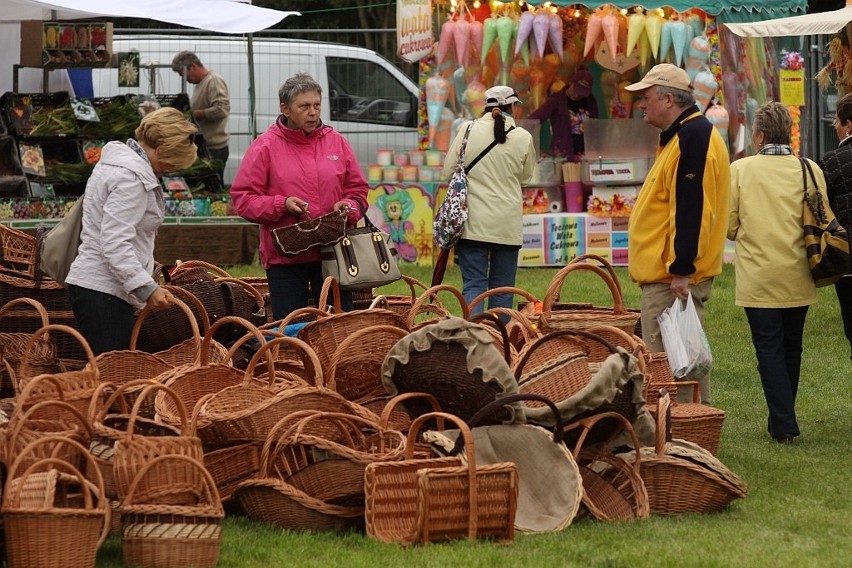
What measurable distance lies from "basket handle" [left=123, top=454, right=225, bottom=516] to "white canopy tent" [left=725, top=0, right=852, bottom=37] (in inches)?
279

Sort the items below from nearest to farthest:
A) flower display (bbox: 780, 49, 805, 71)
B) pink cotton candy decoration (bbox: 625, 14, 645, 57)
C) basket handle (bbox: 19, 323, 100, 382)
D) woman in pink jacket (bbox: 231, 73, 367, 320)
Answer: basket handle (bbox: 19, 323, 100, 382) → woman in pink jacket (bbox: 231, 73, 367, 320) → pink cotton candy decoration (bbox: 625, 14, 645, 57) → flower display (bbox: 780, 49, 805, 71)

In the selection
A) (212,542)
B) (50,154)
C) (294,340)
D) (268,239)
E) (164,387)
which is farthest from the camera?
(50,154)

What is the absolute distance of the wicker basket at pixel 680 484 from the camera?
522 cm

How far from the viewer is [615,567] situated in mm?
4504

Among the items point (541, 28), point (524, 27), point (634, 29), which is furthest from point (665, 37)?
point (524, 27)

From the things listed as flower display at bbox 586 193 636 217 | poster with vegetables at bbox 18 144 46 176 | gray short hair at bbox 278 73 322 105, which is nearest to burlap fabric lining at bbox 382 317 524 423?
gray short hair at bbox 278 73 322 105

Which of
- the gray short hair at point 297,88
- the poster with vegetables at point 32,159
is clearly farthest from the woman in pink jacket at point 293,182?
the poster with vegetables at point 32,159

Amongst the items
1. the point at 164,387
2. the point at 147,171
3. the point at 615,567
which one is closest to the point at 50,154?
the point at 147,171

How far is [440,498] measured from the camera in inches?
183

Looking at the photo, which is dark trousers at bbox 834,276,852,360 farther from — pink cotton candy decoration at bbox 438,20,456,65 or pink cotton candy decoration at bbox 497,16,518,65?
pink cotton candy decoration at bbox 438,20,456,65

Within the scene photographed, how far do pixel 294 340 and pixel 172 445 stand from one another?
2.67 feet

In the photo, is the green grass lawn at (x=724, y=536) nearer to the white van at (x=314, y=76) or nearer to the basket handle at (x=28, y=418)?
the basket handle at (x=28, y=418)

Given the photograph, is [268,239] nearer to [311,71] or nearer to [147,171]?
[147,171]

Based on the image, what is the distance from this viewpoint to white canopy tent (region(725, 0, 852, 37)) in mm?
10320
